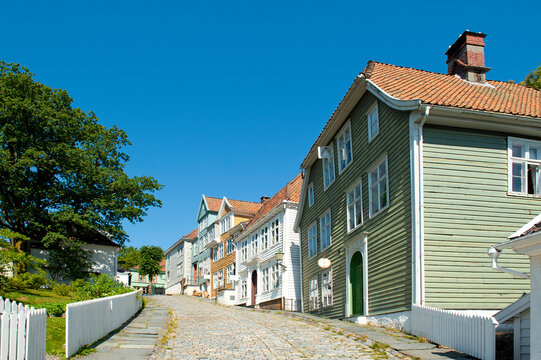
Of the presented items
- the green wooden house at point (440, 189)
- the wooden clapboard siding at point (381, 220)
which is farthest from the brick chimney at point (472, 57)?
the wooden clapboard siding at point (381, 220)

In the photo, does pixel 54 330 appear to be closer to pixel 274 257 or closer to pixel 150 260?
pixel 274 257

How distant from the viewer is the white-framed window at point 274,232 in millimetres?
35159

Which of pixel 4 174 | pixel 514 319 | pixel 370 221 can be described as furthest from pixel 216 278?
pixel 514 319

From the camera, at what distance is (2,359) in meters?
7.33

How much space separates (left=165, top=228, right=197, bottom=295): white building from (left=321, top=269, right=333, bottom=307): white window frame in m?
41.3

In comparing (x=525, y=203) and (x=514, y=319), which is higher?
(x=525, y=203)

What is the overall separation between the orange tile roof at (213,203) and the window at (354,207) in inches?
1445

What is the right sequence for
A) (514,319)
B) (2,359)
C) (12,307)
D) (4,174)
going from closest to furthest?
1. (2,359)
2. (12,307)
3. (514,319)
4. (4,174)

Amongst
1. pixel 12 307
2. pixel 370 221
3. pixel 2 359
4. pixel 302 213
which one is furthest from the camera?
pixel 302 213

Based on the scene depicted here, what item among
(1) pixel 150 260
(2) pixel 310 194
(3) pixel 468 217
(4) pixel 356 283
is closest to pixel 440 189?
(3) pixel 468 217

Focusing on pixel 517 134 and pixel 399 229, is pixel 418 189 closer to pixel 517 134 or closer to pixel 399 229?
pixel 399 229

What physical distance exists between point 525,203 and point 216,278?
3936 cm

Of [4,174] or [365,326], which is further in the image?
[4,174]

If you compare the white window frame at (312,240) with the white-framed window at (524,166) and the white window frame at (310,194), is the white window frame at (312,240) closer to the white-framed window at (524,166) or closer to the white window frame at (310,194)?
the white window frame at (310,194)
